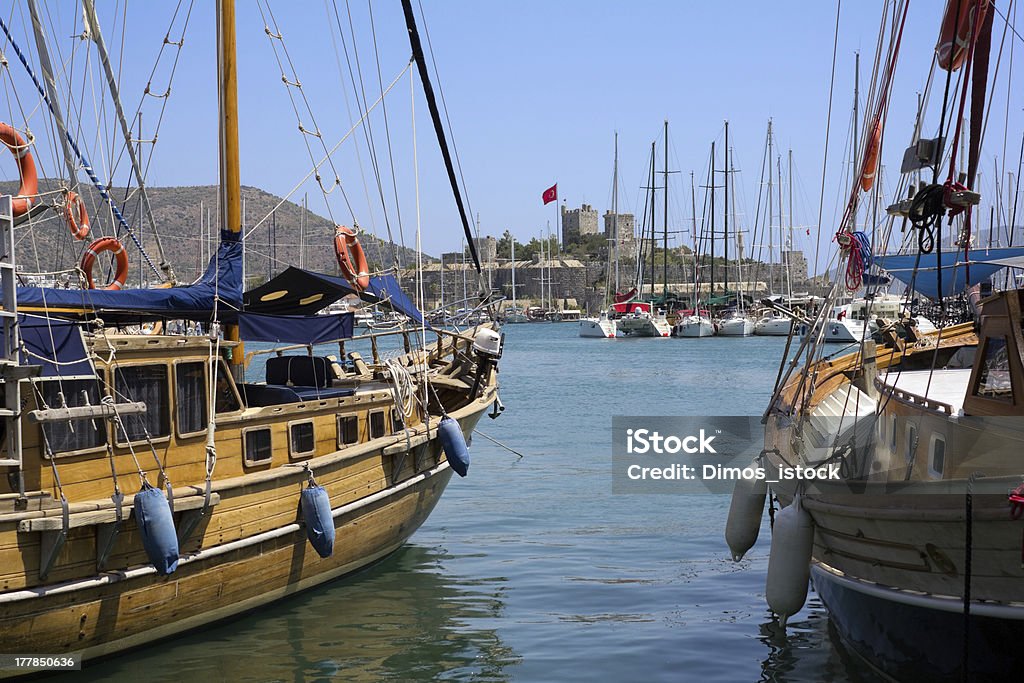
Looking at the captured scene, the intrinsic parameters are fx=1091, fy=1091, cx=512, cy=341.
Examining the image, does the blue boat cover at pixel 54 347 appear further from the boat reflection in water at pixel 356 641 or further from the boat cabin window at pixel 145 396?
the boat reflection in water at pixel 356 641

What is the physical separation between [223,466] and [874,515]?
5.49m

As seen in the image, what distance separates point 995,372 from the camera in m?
7.77

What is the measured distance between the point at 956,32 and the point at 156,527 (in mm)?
7249

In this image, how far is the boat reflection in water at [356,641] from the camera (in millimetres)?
9164

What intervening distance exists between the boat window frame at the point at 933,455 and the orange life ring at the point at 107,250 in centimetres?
821

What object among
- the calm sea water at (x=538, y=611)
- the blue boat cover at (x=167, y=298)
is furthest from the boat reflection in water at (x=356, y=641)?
the blue boat cover at (x=167, y=298)

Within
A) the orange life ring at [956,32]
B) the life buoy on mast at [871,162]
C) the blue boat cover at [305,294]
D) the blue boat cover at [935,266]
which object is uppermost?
the orange life ring at [956,32]

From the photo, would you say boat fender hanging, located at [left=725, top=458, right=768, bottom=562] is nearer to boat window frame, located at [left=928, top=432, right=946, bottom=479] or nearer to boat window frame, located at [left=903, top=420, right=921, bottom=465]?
boat window frame, located at [left=903, top=420, right=921, bottom=465]

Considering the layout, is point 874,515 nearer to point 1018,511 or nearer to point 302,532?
point 1018,511

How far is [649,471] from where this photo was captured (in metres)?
20.8

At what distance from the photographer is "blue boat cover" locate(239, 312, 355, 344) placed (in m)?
12.5

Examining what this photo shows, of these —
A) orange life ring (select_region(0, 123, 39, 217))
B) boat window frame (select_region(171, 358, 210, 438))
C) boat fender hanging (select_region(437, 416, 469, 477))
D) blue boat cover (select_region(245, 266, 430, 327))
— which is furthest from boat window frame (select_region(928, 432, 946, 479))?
orange life ring (select_region(0, 123, 39, 217))

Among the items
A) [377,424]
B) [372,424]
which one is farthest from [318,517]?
[377,424]

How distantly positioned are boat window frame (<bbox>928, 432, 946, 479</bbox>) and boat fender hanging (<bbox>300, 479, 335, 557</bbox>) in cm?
530
